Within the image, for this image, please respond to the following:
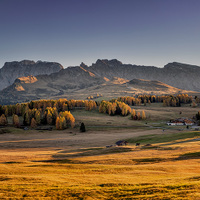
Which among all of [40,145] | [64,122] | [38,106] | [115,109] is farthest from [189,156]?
[38,106]

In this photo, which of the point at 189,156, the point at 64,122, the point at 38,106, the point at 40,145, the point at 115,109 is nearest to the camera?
the point at 189,156

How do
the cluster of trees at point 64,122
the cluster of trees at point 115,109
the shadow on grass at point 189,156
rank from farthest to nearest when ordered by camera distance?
the cluster of trees at point 115,109, the cluster of trees at point 64,122, the shadow on grass at point 189,156

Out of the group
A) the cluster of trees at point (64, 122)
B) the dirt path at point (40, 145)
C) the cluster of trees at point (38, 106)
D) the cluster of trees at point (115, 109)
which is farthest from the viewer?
the cluster of trees at point (115, 109)

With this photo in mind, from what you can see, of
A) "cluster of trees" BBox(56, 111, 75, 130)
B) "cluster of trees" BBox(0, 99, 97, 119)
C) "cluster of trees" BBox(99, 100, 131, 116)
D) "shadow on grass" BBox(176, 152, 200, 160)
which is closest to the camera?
"shadow on grass" BBox(176, 152, 200, 160)

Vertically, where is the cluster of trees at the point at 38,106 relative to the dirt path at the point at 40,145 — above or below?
above

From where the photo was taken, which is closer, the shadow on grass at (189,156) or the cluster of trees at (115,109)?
the shadow on grass at (189,156)

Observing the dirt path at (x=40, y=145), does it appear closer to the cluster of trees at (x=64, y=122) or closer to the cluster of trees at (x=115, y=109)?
the cluster of trees at (x=64, y=122)

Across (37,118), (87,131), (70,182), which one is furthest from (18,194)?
(37,118)

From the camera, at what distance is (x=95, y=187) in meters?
22.1

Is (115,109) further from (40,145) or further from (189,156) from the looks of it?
(189,156)

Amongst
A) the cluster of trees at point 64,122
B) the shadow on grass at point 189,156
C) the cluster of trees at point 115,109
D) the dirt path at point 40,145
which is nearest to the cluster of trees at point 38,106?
the cluster of trees at point 115,109

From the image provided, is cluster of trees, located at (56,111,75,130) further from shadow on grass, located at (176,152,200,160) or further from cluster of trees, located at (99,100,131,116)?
shadow on grass, located at (176,152,200,160)

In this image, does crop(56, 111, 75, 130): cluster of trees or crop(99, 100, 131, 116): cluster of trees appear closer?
crop(56, 111, 75, 130): cluster of trees

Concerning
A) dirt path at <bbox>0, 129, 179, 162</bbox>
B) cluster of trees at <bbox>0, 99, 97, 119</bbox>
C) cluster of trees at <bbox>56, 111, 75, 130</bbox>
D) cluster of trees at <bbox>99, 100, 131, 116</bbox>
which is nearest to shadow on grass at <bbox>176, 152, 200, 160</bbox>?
dirt path at <bbox>0, 129, 179, 162</bbox>
